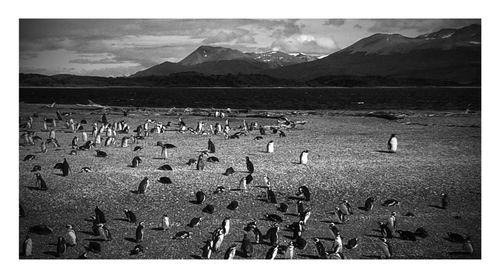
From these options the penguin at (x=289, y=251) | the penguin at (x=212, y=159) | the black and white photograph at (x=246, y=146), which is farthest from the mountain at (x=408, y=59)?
the penguin at (x=289, y=251)

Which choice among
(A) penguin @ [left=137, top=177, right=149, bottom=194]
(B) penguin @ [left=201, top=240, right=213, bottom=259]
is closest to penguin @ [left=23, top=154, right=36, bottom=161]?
(A) penguin @ [left=137, top=177, right=149, bottom=194]

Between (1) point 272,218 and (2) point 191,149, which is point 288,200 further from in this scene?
(2) point 191,149

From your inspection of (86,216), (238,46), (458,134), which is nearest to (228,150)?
(238,46)

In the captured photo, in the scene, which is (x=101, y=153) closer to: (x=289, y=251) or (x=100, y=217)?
(x=100, y=217)

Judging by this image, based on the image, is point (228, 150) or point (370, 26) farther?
point (228, 150)

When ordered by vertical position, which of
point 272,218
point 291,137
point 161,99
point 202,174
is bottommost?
point 272,218

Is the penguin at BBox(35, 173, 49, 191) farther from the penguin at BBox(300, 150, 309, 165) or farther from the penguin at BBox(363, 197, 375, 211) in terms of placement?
the penguin at BBox(363, 197, 375, 211)
